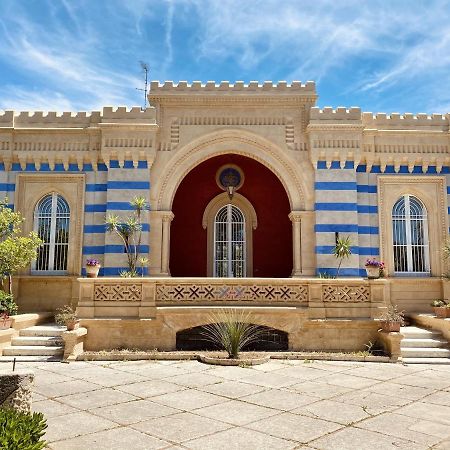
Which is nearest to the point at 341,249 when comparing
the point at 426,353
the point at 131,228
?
the point at 426,353

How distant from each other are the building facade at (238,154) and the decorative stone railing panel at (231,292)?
2699mm

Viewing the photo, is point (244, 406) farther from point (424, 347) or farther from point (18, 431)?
point (424, 347)

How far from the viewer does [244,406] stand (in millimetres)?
6809

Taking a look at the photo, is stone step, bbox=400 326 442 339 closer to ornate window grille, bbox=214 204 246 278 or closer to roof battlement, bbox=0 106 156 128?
ornate window grille, bbox=214 204 246 278

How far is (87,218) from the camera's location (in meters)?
15.0

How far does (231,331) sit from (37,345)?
186 inches

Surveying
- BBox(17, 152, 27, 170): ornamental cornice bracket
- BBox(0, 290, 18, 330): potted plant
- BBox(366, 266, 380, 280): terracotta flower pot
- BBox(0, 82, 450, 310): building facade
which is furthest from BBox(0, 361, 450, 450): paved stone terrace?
BBox(17, 152, 27, 170): ornamental cornice bracket

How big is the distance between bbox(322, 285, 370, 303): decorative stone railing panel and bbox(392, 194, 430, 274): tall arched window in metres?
3.74

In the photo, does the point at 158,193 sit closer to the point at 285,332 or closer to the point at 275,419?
the point at 285,332

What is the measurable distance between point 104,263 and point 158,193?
2675 millimetres

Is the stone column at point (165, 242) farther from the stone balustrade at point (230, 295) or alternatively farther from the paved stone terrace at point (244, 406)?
the paved stone terrace at point (244, 406)

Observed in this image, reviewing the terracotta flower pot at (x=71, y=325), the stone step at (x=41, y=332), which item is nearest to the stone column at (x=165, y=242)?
the stone step at (x=41, y=332)

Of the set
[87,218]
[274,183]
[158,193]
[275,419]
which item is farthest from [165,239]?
[275,419]

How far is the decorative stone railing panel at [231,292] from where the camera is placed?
11.8 meters
